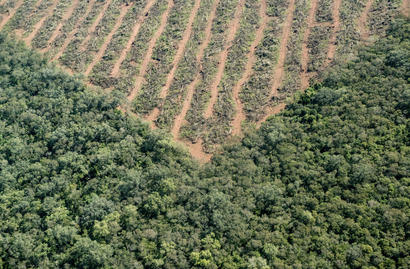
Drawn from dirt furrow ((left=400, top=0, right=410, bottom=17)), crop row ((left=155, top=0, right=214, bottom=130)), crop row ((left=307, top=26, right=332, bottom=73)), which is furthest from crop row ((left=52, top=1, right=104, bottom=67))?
dirt furrow ((left=400, top=0, right=410, bottom=17))

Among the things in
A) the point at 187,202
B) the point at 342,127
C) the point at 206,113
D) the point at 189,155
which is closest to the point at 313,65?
the point at 342,127

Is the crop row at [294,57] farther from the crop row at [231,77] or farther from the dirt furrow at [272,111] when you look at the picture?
the crop row at [231,77]

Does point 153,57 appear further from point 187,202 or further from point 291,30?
point 187,202

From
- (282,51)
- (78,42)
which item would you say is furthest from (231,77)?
(78,42)

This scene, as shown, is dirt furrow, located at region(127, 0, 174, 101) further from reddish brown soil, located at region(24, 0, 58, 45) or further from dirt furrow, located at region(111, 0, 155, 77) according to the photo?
reddish brown soil, located at region(24, 0, 58, 45)

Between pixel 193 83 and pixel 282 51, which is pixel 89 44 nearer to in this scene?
pixel 193 83

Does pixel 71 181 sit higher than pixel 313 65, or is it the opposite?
pixel 313 65

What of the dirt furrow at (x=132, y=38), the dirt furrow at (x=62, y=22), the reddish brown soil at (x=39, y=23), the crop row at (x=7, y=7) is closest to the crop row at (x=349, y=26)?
the dirt furrow at (x=132, y=38)
